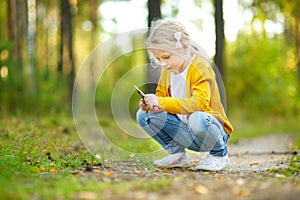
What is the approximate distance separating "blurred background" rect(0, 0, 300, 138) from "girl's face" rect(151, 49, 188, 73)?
2.47 meters

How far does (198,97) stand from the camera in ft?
14.8

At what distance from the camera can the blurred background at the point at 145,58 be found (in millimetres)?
11594

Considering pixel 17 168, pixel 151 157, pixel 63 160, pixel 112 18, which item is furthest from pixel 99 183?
pixel 112 18

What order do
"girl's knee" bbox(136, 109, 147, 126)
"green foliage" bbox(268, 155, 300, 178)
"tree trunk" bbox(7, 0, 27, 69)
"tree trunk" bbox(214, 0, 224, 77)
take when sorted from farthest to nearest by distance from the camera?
"tree trunk" bbox(7, 0, 27, 69)
"tree trunk" bbox(214, 0, 224, 77)
"girl's knee" bbox(136, 109, 147, 126)
"green foliage" bbox(268, 155, 300, 178)

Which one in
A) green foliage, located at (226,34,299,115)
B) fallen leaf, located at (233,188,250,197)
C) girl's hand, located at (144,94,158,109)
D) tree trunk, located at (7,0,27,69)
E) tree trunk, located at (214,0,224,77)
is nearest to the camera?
fallen leaf, located at (233,188,250,197)

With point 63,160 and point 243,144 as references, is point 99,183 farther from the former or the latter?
point 243,144

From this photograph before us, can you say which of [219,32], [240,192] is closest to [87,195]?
[240,192]

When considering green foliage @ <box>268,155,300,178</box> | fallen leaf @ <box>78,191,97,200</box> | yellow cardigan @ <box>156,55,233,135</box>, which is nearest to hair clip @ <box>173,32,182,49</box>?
yellow cardigan @ <box>156,55,233,135</box>

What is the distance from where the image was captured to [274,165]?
5.16 metres

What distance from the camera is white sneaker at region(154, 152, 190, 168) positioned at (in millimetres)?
4949

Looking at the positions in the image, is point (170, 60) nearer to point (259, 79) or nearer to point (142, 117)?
point (142, 117)

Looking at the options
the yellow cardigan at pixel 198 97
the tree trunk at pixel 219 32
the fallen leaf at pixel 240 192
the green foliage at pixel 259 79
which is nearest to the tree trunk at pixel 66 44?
the tree trunk at pixel 219 32

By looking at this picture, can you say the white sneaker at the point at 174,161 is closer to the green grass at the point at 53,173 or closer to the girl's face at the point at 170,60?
the green grass at the point at 53,173

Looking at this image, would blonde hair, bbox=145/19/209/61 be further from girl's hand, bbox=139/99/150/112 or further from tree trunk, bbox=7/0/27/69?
tree trunk, bbox=7/0/27/69
